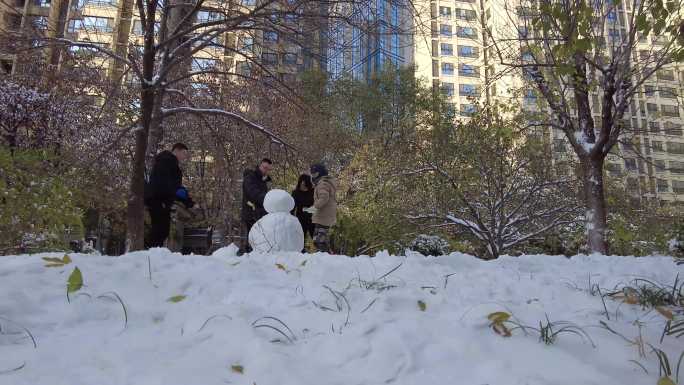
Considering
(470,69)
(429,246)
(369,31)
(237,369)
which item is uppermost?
(470,69)

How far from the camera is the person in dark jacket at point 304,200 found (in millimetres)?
7965

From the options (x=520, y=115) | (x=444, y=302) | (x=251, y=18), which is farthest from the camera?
(x=520, y=115)

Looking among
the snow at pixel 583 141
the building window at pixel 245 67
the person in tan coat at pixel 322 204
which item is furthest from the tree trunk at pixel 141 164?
the snow at pixel 583 141

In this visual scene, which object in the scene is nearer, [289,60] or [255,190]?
[255,190]

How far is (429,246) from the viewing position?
9.73m

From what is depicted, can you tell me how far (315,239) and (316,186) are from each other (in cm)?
89

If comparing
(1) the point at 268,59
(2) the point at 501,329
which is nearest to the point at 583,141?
(1) the point at 268,59

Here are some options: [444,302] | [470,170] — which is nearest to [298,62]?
[470,170]

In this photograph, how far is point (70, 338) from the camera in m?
2.04

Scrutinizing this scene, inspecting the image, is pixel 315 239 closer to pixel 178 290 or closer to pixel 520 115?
pixel 178 290

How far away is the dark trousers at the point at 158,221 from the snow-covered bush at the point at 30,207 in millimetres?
917

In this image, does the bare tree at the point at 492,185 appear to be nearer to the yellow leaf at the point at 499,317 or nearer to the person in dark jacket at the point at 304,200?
the person in dark jacket at the point at 304,200

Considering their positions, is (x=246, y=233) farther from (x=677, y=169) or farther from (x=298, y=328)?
→ (x=677, y=169)

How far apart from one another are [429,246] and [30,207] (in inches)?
275
